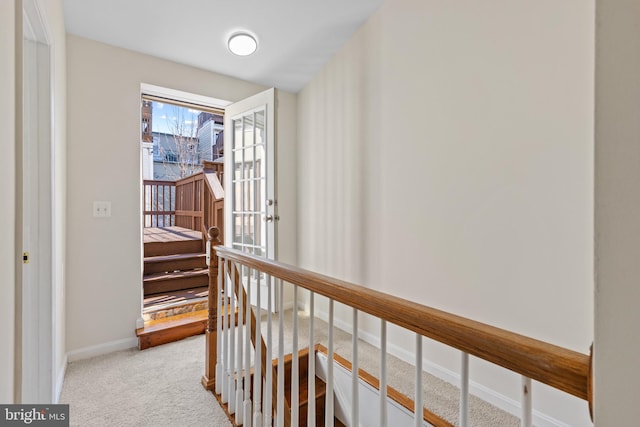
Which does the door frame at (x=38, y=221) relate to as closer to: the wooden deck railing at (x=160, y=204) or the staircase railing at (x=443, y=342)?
the staircase railing at (x=443, y=342)

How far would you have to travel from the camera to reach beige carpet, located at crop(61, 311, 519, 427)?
167 centimetres

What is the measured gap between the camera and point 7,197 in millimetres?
940

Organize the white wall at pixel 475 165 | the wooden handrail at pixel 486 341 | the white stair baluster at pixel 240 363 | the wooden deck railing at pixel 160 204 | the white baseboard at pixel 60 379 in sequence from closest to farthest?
the wooden handrail at pixel 486 341 < the white wall at pixel 475 165 < the white stair baluster at pixel 240 363 < the white baseboard at pixel 60 379 < the wooden deck railing at pixel 160 204

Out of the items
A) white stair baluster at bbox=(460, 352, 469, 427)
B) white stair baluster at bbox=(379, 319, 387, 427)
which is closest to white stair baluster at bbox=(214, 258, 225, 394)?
white stair baluster at bbox=(379, 319, 387, 427)

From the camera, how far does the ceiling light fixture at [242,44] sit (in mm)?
2502

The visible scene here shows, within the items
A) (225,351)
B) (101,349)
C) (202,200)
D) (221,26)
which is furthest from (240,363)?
(202,200)

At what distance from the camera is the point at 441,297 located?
6.55ft

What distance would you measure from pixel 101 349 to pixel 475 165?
2.89m

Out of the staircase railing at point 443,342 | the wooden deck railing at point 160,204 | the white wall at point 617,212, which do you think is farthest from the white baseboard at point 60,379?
the wooden deck railing at point 160,204

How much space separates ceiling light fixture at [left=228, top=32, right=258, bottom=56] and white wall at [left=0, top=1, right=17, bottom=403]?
1.72 metres

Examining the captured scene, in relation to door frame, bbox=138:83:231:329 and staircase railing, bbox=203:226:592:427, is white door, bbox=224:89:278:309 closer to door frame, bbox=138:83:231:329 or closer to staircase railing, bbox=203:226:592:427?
door frame, bbox=138:83:231:329

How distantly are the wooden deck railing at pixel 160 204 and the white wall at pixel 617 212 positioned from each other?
6681 mm

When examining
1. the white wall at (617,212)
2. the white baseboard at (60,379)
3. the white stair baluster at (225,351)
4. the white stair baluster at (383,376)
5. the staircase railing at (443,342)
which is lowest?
the white baseboard at (60,379)

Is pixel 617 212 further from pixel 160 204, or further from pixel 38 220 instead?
pixel 160 204
